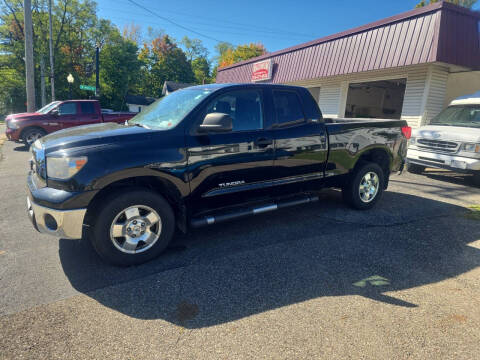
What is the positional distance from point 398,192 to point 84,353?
6425mm

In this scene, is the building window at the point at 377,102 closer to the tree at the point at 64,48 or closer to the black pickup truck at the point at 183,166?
the black pickup truck at the point at 183,166

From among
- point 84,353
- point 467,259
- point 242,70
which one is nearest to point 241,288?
point 84,353

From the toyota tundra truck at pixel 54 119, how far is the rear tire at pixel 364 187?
9.88m

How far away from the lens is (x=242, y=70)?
19.0m

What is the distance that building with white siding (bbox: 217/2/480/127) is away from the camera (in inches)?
353

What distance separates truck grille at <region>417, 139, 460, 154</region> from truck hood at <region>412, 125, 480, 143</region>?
10 centimetres

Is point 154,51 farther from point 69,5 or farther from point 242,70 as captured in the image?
point 242,70

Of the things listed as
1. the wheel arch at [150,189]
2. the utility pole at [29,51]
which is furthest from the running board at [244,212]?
the utility pole at [29,51]

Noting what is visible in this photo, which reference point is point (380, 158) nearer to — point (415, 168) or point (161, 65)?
point (415, 168)

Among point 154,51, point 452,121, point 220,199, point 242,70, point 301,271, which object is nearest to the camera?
point 301,271

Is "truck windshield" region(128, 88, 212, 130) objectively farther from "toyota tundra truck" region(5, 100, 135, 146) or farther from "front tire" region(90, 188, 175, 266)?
"toyota tundra truck" region(5, 100, 135, 146)

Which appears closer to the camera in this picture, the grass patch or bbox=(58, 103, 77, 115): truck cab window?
the grass patch

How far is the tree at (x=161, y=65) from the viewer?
59812 millimetres

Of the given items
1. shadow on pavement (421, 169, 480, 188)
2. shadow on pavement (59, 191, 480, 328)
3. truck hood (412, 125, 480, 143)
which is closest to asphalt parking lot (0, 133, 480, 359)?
shadow on pavement (59, 191, 480, 328)
